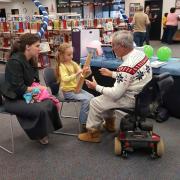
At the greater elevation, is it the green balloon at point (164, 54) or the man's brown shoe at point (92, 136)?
the green balloon at point (164, 54)

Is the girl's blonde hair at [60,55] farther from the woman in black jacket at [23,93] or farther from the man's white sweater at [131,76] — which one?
the man's white sweater at [131,76]

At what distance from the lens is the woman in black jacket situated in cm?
244

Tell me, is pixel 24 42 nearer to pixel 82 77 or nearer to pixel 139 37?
pixel 82 77

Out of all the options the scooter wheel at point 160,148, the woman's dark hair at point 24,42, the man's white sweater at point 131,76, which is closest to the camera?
the man's white sweater at point 131,76

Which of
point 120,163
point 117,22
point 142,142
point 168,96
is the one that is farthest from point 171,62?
point 117,22

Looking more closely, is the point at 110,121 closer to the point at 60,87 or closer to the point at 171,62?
the point at 60,87

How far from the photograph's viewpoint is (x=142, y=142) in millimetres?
2367

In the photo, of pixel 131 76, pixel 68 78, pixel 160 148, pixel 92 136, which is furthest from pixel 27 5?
pixel 160 148

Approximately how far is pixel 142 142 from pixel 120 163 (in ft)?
0.91

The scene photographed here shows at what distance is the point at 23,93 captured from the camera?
2.52 m

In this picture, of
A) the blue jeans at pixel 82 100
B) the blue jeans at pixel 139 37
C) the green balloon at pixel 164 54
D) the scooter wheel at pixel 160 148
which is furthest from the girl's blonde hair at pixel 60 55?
the blue jeans at pixel 139 37

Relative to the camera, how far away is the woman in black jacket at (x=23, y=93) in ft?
8.00

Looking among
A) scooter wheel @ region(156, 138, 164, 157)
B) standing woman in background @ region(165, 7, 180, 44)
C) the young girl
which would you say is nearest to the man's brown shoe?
the young girl

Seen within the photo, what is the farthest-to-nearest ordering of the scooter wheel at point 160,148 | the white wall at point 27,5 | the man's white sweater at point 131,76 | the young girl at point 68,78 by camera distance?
the white wall at point 27,5 < the young girl at point 68,78 < the scooter wheel at point 160,148 < the man's white sweater at point 131,76
